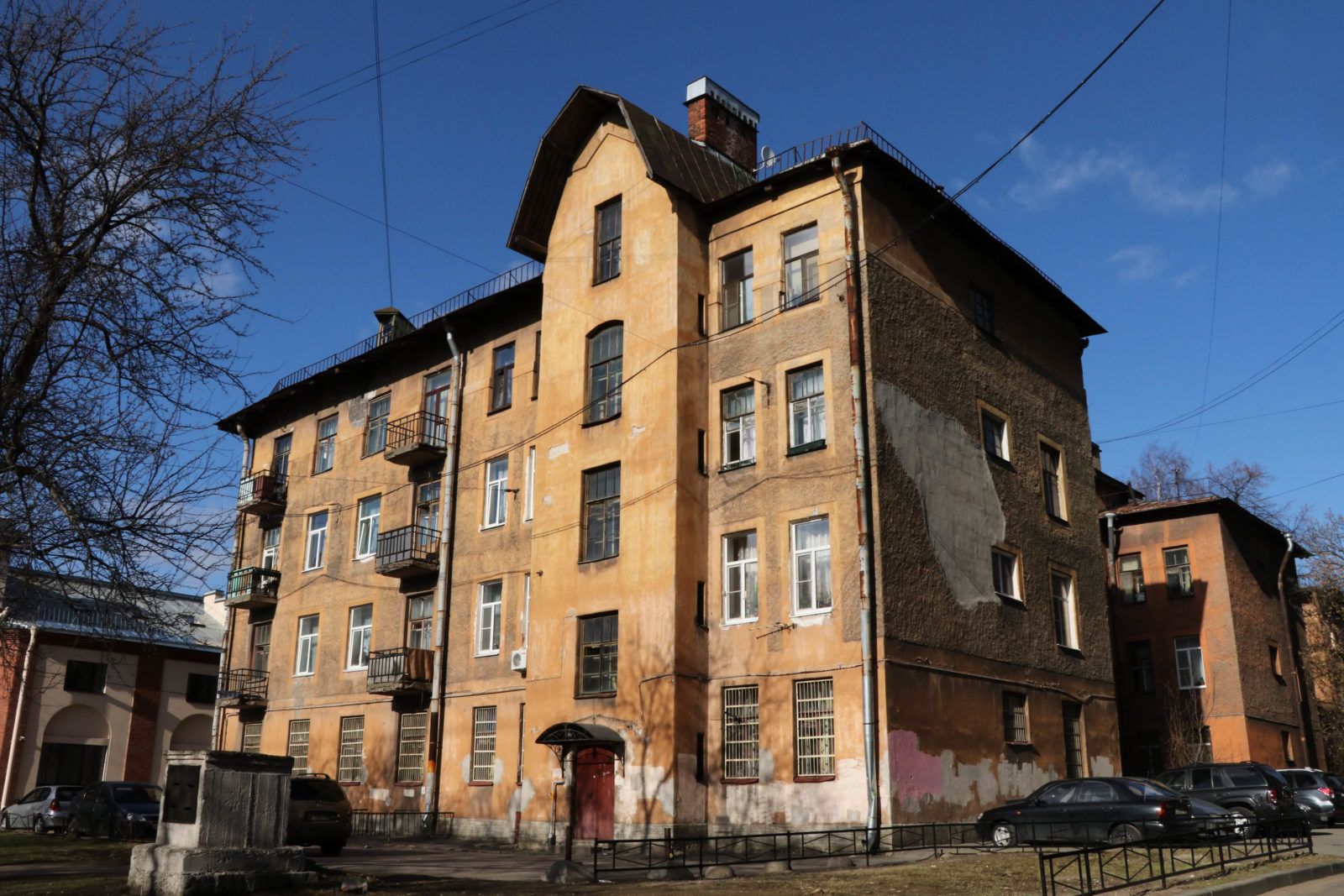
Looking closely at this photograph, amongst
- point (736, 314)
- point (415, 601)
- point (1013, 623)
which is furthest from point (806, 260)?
point (415, 601)

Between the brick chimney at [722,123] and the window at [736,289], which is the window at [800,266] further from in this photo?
the brick chimney at [722,123]

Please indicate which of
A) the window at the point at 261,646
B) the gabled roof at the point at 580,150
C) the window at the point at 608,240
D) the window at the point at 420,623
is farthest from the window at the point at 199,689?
the window at the point at 608,240

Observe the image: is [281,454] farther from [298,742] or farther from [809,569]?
[809,569]

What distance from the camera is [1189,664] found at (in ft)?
118

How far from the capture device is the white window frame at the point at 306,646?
33500mm

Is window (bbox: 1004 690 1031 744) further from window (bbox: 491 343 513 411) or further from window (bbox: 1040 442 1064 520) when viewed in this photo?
window (bbox: 491 343 513 411)

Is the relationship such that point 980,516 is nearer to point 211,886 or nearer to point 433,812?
point 433,812

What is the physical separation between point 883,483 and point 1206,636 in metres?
20.0

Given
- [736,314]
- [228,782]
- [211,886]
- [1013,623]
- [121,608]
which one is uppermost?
[736,314]

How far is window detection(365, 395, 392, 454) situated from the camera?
1321 inches

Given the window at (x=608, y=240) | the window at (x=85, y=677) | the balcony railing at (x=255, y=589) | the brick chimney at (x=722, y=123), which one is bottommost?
the window at (x=85, y=677)

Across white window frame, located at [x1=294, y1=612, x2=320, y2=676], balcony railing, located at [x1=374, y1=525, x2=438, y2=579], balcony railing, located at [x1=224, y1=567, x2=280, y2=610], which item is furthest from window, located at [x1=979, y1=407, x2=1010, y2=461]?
balcony railing, located at [x1=224, y1=567, x2=280, y2=610]

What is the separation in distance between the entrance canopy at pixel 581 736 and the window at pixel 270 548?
1736 centimetres

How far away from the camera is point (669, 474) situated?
75.9 ft
